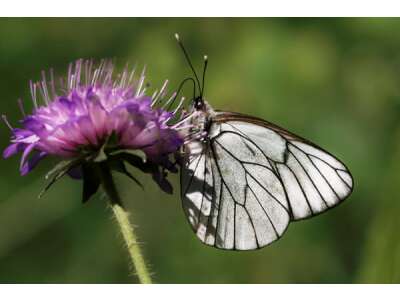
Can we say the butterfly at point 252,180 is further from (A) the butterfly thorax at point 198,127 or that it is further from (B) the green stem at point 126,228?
(B) the green stem at point 126,228

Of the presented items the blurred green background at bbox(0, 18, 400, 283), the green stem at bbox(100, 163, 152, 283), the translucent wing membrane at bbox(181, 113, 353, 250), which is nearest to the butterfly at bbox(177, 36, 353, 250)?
the translucent wing membrane at bbox(181, 113, 353, 250)

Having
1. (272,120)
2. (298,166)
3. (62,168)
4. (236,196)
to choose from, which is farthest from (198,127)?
(272,120)

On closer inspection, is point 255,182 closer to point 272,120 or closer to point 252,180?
point 252,180

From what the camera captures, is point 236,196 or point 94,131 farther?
point 236,196

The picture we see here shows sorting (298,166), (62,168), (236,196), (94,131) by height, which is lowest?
(236,196)

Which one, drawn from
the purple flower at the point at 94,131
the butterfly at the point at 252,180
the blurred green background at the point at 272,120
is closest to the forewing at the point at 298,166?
the butterfly at the point at 252,180

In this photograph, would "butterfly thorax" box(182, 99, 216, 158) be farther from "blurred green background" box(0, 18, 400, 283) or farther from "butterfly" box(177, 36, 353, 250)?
"blurred green background" box(0, 18, 400, 283)

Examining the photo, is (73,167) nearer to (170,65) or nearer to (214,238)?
(214,238)

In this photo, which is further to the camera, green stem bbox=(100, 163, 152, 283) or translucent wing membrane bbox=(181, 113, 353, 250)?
translucent wing membrane bbox=(181, 113, 353, 250)

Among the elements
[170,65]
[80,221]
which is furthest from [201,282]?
[170,65]
